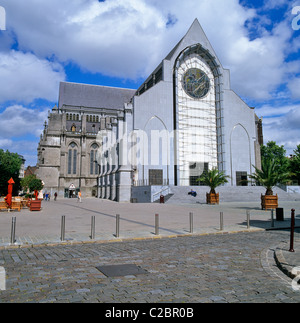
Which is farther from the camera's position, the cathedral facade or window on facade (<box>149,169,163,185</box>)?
window on facade (<box>149,169,163,185</box>)

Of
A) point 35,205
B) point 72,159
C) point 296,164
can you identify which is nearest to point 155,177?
point 296,164

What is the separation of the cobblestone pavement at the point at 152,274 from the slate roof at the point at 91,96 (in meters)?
65.5

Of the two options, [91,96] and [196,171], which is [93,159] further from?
[196,171]

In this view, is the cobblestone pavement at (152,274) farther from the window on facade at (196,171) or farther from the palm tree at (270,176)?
the window on facade at (196,171)

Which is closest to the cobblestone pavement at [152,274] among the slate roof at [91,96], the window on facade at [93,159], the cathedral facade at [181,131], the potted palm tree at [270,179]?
the potted palm tree at [270,179]

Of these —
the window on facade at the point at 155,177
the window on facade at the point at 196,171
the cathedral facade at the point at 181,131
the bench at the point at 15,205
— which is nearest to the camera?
the bench at the point at 15,205

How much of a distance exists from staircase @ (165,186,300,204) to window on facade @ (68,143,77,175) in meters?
33.0

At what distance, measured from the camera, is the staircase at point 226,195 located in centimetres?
3100

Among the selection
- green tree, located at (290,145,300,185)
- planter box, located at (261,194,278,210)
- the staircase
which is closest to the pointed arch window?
the staircase

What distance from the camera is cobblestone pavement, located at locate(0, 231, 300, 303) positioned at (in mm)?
3867

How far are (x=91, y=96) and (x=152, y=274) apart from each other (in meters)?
A: 70.8

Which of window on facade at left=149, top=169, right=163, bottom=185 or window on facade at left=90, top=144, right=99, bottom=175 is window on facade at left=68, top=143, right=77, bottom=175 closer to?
window on facade at left=90, top=144, right=99, bottom=175

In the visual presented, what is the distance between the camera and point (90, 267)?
544 centimetres

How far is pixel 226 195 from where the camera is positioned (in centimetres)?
3300
